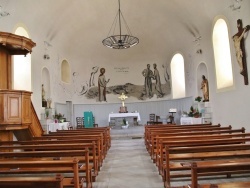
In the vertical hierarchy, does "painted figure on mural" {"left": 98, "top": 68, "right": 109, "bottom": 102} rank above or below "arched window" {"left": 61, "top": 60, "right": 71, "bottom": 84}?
below

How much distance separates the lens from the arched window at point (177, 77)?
1596 centimetres

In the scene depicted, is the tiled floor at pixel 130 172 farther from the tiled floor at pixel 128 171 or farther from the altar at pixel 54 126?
the altar at pixel 54 126

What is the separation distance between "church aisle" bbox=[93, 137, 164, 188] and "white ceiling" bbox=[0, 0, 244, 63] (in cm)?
644

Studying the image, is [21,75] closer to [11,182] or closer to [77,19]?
[77,19]

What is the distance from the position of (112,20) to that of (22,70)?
22.6 feet

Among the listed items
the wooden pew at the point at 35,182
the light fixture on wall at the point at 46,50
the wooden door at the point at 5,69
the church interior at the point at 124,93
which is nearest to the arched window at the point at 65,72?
the church interior at the point at 124,93

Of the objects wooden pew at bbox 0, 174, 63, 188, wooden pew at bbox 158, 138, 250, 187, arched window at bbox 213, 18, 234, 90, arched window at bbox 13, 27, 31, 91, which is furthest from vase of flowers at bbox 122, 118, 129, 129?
wooden pew at bbox 0, 174, 63, 188

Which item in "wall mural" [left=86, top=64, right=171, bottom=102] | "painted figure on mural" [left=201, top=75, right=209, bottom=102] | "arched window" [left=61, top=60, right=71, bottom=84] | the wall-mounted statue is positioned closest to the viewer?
the wall-mounted statue

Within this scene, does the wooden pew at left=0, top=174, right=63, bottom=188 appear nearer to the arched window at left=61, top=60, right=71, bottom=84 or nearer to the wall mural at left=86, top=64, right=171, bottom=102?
the arched window at left=61, top=60, right=71, bottom=84

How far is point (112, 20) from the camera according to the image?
1490 centimetres

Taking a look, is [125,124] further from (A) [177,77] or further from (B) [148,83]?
(A) [177,77]

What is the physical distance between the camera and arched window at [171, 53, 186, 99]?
628 inches

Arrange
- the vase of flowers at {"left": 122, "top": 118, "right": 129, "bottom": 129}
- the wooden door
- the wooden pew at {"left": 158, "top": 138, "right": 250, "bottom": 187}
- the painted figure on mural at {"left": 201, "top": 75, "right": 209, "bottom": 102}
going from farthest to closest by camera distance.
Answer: the vase of flowers at {"left": 122, "top": 118, "right": 129, "bottom": 129} → the painted figure on mural at {"left": 201, "top": 75, "right": 209, "bottom": 102} → the wooden door → the wooden pew at {"left": 158, "top": 138, "right": 250, "bottom": 187}

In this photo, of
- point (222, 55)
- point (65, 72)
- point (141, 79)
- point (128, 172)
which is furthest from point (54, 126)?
point (222, 55)
